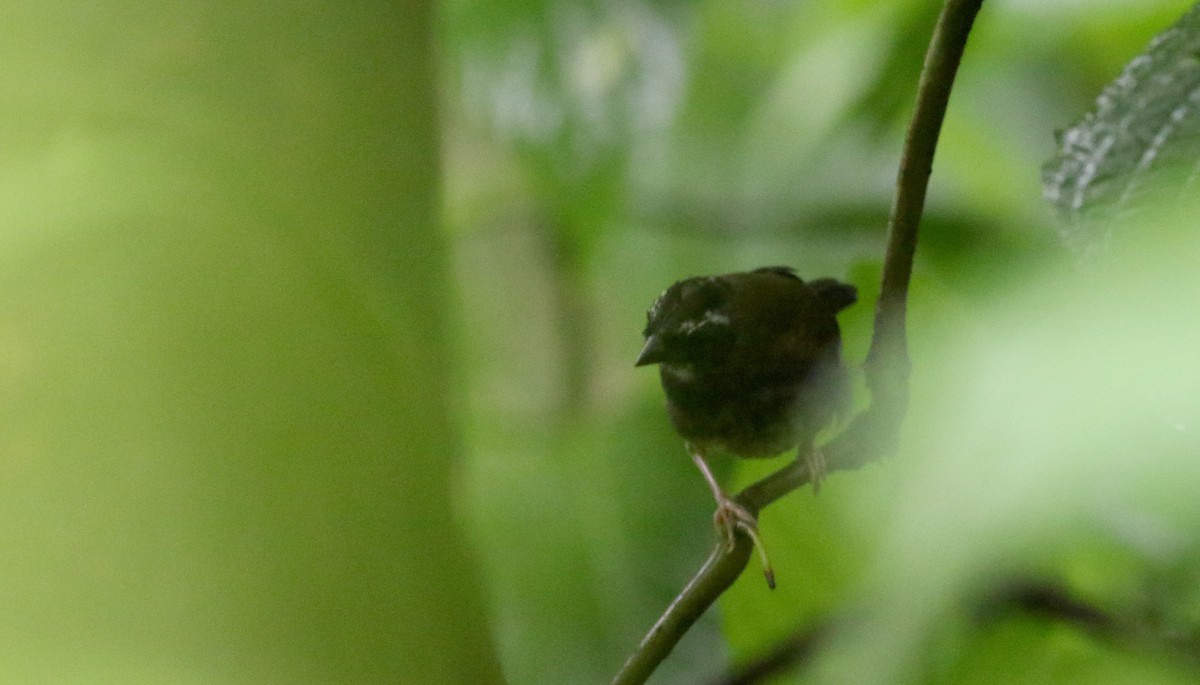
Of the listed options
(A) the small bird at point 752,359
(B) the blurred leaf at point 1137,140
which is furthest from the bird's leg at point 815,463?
(B) the blurred leaf at point 1137,140

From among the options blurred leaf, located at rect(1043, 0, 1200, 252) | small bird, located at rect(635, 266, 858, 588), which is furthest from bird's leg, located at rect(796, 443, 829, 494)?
blurred leaf, located at rect(1043, 0, 1200, 252)

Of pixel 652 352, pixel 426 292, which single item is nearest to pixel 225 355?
pixel 426 292

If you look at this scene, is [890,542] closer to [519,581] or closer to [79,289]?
[519,581]

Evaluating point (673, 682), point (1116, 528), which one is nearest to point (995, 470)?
point (1116, 528)

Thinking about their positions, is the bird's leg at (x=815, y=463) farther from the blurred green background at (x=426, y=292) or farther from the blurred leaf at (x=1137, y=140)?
the blurred leaf at (x=1137, y=140)

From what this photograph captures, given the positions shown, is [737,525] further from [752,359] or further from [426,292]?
[426,292]

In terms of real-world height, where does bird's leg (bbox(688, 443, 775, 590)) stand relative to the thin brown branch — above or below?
below

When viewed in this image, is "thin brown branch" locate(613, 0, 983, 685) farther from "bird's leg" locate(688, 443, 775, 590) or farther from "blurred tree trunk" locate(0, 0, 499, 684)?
"blurred tree trunk" locate(0, 0, 499, 684)
